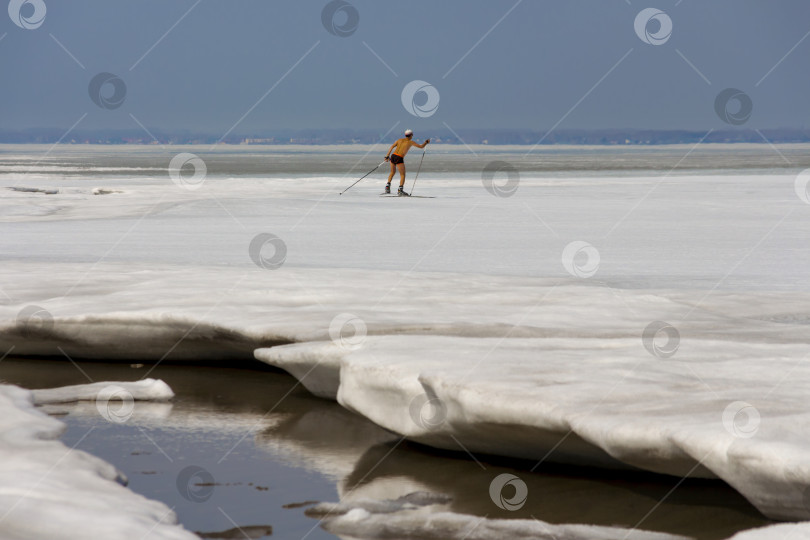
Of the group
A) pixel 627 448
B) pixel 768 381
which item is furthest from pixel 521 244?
pixel 627 448

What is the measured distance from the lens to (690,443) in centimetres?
396

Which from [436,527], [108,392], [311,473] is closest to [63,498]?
[311,473]

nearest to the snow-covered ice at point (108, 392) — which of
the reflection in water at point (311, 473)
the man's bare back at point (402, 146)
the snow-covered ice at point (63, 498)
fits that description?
the reflection in water at point (311, 473)

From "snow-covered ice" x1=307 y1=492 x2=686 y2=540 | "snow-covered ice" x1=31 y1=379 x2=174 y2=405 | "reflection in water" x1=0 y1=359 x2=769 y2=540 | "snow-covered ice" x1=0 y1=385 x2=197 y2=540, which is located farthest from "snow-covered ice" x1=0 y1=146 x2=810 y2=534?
Answer: "snow-covered ice" x1=0 y1=385 x2=197 y2=540

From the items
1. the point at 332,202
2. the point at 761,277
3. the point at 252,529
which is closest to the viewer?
the point at 252,529

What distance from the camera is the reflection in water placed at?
4293 millimetres

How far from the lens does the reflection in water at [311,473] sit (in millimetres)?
4293

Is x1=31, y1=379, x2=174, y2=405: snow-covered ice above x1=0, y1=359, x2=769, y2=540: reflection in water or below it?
above

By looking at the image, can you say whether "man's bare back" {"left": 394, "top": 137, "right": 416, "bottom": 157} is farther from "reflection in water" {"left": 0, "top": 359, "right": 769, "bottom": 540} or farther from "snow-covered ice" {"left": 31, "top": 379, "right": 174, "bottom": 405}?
"snow-covered ice" {"left": 31, "top": 379, "right": 174, "bottom": 405}

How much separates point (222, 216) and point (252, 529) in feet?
45.7

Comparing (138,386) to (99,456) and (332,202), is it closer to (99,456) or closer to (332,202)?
(99,456)

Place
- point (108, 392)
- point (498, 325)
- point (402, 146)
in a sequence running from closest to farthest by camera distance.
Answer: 1. point (108, 392)
2. point (498, 325)
3. point (402, 146)

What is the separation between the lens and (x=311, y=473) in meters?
4.94

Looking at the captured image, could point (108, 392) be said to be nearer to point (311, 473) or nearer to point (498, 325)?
point (311, 473)
